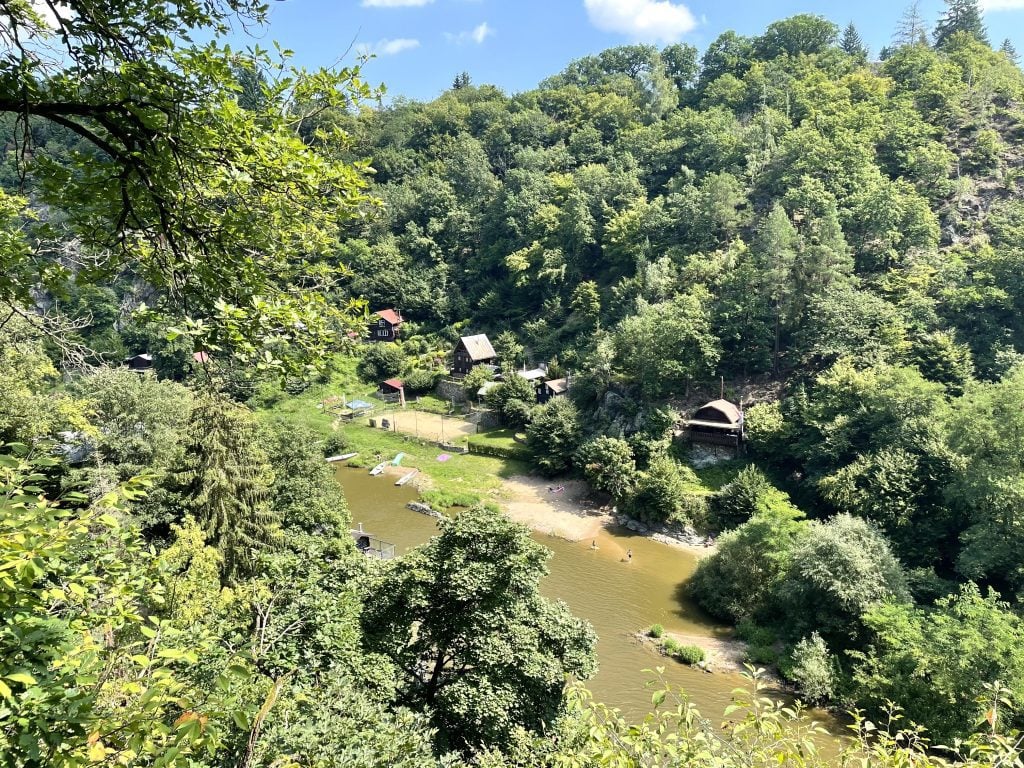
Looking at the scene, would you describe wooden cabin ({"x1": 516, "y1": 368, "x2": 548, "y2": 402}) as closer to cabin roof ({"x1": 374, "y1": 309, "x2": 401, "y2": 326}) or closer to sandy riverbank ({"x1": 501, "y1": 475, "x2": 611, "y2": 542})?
sandy riverbank ({"x1": 501, "y1": 475, "x2": 611, "y2": 542})

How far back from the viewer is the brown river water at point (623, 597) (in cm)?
1697

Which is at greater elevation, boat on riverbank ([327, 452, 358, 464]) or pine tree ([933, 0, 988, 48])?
pine tree ([933, 0, 988, 48])

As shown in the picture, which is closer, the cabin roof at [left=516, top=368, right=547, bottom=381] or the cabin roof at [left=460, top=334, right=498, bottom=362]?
the cabin roof at [left=516, top=368, right=547, bottom=381]

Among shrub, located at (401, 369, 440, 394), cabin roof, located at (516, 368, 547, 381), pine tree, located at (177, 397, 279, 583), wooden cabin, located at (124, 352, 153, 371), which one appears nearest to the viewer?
pine tree, located at (177, 397, 279, 583)

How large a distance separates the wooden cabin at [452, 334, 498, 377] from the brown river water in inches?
648

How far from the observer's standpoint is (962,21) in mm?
58719

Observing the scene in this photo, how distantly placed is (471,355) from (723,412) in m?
22.5

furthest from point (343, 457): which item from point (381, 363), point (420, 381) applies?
point (381, 363)

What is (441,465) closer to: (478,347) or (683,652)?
(478,347)

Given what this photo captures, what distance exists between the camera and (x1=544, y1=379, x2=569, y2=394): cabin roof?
3819 cm

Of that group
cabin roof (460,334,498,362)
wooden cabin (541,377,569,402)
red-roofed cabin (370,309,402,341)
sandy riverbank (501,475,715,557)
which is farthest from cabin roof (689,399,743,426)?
red-roofed cabin (370,309,402,341)

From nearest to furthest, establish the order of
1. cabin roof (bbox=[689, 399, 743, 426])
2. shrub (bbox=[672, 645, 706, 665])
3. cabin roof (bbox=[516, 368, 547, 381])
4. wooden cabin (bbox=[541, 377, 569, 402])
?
shrub (bbox=[672, 645, 706, 665])
cabin roof (bbox=[689, 399, 743, 426])
wooden cabin (bbox=[541, 377, 569, 402])
cabin roof (bbox=[516, 368, 547, 381])

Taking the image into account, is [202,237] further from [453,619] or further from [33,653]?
[453,619]

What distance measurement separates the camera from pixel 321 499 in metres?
20.5
